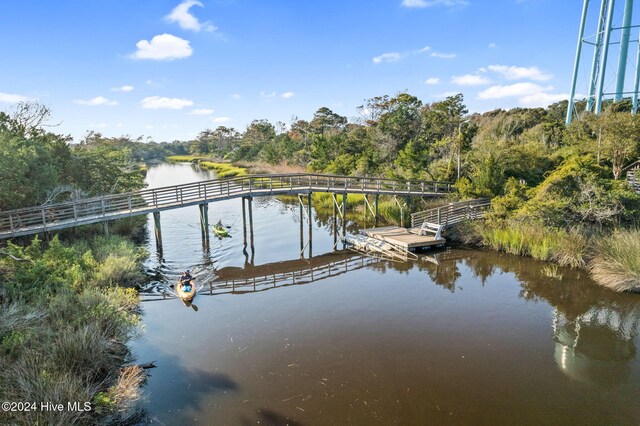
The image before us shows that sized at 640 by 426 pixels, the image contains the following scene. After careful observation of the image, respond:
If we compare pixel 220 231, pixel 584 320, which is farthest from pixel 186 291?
pixel 584 320

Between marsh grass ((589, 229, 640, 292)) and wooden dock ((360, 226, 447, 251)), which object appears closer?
marsh grass ((589, 229, 640, 292))

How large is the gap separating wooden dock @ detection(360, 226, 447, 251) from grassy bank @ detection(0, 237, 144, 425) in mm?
13406

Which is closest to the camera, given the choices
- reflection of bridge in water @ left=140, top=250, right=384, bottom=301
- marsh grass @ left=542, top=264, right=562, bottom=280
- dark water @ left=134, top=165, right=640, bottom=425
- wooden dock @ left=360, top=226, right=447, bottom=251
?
dark water @ left=134, top=165, right=640, bottom=425

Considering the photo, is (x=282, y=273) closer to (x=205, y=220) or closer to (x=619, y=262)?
(x=205, y=220)

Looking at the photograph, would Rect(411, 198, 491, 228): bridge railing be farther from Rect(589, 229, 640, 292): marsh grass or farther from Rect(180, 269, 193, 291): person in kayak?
Rect(180, 269, 193, 291): person in kayak

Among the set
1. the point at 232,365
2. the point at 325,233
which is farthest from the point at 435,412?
the point at 325,233

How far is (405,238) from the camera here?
870 inches

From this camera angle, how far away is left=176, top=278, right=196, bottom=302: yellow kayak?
14.9 m

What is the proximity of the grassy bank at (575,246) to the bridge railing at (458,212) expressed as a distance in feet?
2.96

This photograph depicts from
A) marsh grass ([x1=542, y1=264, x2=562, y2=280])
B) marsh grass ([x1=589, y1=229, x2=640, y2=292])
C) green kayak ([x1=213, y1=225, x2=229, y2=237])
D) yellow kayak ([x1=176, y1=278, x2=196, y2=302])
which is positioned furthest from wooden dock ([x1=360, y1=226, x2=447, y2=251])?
yellow kayak ([x1=176, y1=278, x2=196, y2=302])

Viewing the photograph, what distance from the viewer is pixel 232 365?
10453mm

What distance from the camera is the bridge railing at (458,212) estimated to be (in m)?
23.0

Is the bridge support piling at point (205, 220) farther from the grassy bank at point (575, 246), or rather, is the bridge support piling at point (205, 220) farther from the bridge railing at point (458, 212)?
the grassy bank at point (575, 246)

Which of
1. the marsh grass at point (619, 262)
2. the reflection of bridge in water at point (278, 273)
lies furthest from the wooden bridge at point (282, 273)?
the marsh grass at point (619, 262)
